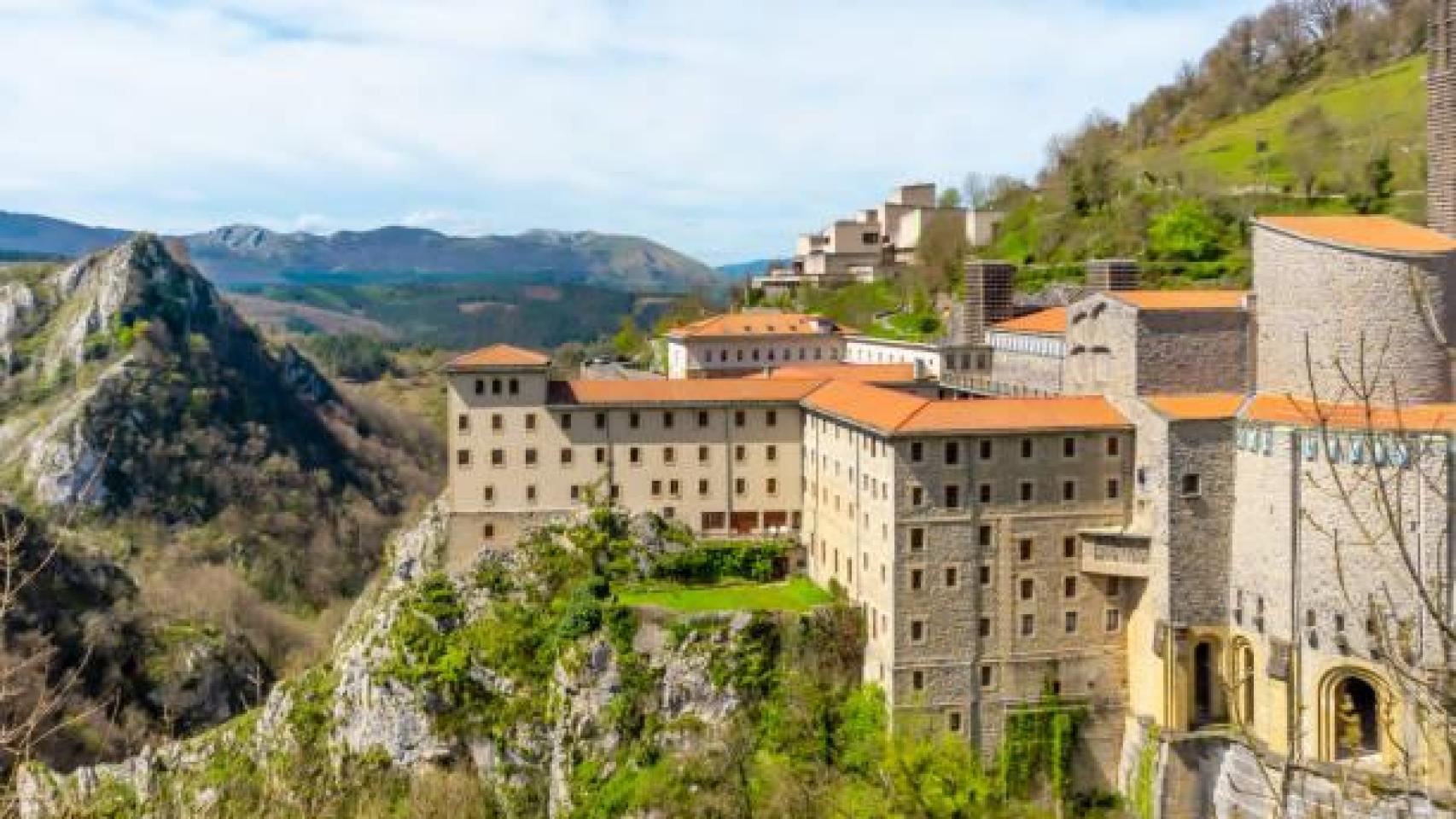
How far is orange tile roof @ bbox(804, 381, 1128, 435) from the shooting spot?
4497 centimetres

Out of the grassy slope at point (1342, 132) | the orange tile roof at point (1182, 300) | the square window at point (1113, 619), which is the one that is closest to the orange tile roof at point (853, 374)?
the orange tile roof at point (1182, 300)

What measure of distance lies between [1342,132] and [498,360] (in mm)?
69489

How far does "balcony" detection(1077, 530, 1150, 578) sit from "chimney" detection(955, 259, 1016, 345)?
22920 mm

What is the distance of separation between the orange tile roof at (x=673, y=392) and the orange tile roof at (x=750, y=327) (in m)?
17.0

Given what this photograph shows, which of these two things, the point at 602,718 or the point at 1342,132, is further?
the point at 1342,132

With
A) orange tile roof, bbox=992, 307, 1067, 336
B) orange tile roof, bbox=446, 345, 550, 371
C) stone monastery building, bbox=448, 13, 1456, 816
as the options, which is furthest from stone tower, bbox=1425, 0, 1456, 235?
orange tile roof, bbox=446, 345, 550, 371

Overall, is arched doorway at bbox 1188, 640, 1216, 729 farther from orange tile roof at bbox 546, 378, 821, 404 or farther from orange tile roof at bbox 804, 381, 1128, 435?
orange tile roof at bbox 546, 378, 821, 404

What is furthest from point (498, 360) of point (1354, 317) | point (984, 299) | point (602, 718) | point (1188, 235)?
point (1188, 235)

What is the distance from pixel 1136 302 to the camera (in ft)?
150

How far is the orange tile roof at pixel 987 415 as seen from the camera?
1770 inches

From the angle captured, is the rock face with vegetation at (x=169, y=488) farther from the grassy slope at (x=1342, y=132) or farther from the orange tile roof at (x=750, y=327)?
the grassy slope at (x=1342, y=132)

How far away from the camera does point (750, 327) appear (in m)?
76.0

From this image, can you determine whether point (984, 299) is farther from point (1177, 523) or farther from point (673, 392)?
point (1177, 523)

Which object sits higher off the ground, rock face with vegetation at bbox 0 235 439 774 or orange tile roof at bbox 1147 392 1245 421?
orange tile roof at bbox 1147 392 1245 421
